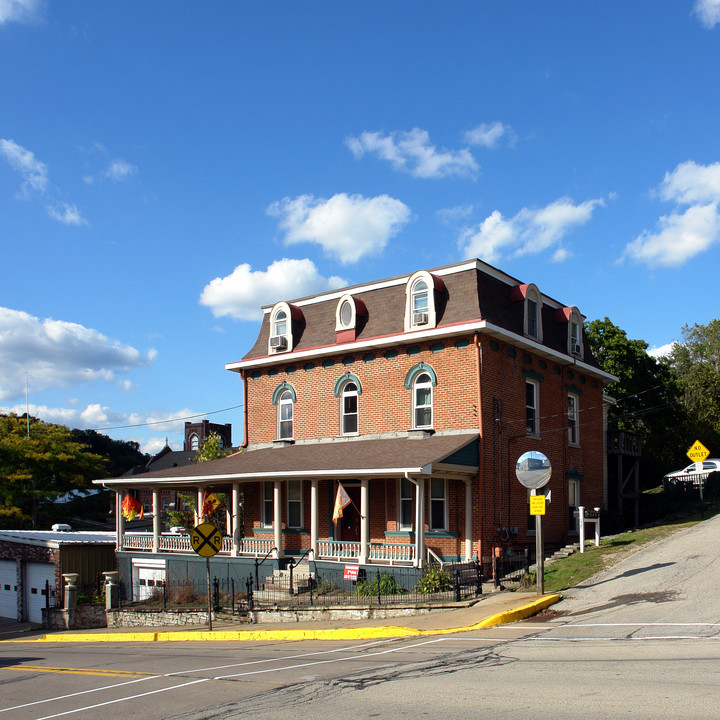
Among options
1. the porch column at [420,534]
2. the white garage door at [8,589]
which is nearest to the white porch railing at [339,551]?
the porch column at [420,534]

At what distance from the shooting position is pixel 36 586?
31.3 metres

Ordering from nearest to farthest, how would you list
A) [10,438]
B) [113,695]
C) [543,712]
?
[543,712] → [113,695] → [10,438]

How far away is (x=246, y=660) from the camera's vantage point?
13.5 meters

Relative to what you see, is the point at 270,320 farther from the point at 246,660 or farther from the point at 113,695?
the point at 113,695

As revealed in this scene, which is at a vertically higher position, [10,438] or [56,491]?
[10,438]

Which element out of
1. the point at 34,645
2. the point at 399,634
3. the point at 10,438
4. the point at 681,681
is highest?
the point at 10,438

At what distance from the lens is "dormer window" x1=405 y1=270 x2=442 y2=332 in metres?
23.9

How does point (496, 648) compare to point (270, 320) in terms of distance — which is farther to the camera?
point (270, 320)

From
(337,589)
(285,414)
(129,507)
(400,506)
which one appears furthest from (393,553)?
(129,507)

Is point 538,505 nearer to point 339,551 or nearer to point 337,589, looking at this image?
point 337,589

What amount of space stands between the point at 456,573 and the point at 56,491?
30.4 meters

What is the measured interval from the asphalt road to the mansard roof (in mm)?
8952

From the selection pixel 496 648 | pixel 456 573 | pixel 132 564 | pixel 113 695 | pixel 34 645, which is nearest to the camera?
pixel 113 695

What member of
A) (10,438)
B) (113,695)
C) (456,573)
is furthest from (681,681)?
(10,438)
